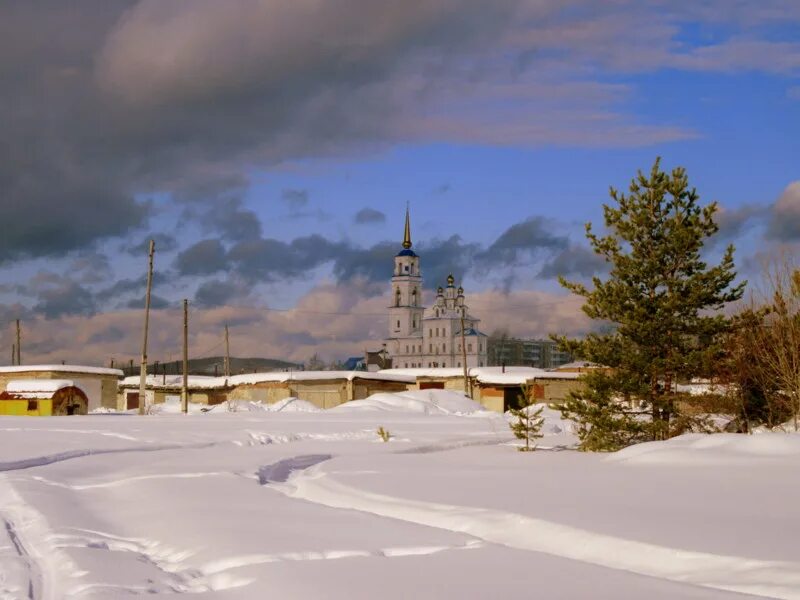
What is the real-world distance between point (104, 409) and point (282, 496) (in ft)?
156

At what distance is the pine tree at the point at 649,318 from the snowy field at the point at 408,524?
102 inches

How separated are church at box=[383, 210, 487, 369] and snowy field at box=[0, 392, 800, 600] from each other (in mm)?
151314

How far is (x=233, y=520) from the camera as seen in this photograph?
40.0ft

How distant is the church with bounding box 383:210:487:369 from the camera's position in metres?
175

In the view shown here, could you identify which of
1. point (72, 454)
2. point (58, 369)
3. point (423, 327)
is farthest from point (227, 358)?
point (423, 327)

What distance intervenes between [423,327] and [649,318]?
155993 mm

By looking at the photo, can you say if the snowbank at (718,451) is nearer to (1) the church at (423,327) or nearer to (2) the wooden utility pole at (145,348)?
(2) the wooden utility pole at (145,348)

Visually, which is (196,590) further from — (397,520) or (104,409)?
(104,409)

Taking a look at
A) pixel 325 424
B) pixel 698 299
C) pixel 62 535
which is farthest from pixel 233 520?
pixel 325 424

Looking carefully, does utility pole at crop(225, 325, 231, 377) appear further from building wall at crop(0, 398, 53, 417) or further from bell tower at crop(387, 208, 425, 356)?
bell tower at crop(387, 208, 425, 356)

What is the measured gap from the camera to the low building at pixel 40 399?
158 feet

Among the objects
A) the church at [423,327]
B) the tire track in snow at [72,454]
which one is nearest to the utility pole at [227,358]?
the tire track in snow at [72,454]

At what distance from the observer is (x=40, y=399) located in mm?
48281

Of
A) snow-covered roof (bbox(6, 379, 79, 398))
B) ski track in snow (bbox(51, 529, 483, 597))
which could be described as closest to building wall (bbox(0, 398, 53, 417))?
snow-covered roof (bbox(6, 379, 79, 398))
